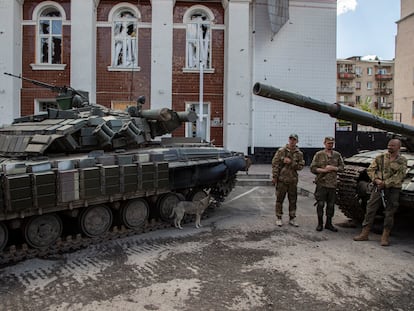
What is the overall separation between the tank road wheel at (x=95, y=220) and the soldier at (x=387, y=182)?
4.11 metres

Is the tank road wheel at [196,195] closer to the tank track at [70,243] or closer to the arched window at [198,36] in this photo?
the tank track at [70,243]

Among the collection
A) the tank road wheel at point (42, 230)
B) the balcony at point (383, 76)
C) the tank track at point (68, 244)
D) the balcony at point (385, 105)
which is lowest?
the tank track at point (68, 244)

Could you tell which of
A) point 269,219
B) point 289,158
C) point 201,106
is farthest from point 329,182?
point 201,106

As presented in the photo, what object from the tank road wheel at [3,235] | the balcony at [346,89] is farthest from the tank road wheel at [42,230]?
the balcony at [346,89]

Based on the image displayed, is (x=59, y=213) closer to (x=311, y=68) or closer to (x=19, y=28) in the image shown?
(x=19, y=28)

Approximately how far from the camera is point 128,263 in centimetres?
530

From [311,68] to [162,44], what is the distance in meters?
6.65

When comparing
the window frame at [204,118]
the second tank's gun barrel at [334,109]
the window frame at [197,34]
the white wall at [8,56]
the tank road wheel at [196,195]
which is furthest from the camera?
the window frame at [204,118]

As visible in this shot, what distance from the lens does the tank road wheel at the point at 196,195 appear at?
7929mm

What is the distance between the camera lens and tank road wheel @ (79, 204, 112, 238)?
241 inches

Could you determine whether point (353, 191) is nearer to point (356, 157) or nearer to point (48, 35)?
point (356, 157)

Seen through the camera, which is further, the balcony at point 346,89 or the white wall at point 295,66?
the balcony at point 346,89

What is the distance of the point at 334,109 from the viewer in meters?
6.21

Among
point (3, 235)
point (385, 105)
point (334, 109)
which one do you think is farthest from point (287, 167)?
point (385, 105)
